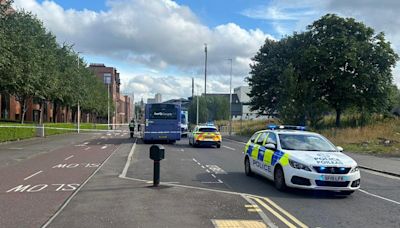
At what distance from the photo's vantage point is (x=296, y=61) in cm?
4678

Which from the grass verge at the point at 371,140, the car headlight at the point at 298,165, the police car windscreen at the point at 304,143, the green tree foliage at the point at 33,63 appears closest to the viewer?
the car headlight at the point at 298,165

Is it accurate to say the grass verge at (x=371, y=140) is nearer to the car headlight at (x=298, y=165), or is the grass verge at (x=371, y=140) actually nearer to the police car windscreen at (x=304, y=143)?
the police car windscreen at (x=304, y=143)

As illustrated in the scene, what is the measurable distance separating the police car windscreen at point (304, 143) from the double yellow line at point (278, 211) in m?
2.23

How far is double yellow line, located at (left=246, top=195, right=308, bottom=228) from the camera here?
299 inches

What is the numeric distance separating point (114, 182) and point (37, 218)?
167 inches

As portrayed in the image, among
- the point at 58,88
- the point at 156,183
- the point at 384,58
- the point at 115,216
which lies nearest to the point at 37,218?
the point at 115,216

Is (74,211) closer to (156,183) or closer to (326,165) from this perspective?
(156,183)

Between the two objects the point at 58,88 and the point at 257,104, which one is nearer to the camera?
the point at 58,88

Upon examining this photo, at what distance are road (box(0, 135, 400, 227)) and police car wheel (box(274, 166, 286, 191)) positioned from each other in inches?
6.9

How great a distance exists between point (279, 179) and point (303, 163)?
38.5 inches

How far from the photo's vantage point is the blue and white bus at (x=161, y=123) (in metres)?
31.9

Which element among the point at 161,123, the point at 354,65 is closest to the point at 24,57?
the point at 161,123

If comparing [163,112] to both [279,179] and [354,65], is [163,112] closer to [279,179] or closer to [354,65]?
[354,65]

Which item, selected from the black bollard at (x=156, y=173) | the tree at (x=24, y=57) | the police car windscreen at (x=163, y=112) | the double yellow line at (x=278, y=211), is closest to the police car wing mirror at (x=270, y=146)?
the double yellow line at (x=278, y=211)
